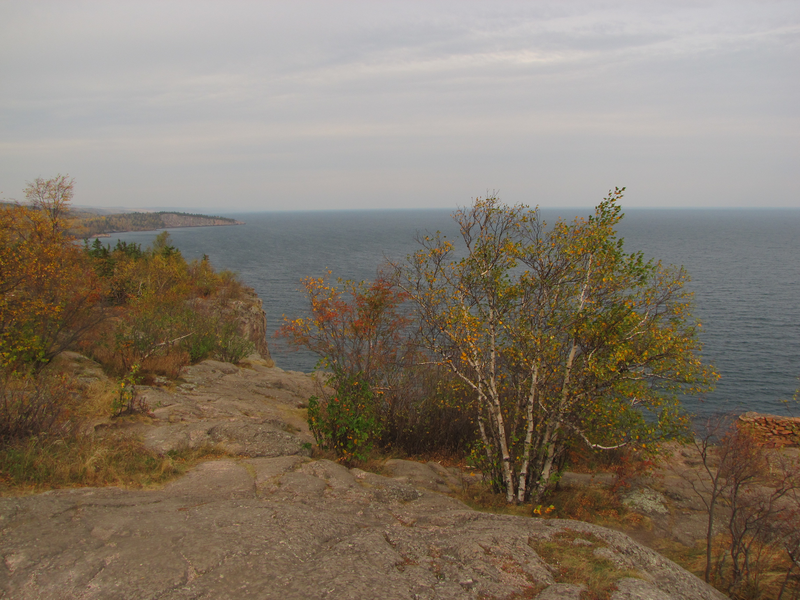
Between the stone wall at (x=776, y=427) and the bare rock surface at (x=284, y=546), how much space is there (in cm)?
1897

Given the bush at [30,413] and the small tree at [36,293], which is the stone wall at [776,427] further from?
the small tree at [36,293]

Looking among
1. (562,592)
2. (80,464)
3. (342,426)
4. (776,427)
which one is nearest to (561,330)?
(342,426)

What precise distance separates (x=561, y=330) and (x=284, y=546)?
27.5ft

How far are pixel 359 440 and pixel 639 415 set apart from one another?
680cm

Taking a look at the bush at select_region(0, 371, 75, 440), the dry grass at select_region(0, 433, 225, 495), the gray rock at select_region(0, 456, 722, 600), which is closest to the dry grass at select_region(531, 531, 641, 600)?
the gray rock at select_region(0, 456, 722, 600)

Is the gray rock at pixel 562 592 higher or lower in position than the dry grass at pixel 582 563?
higher

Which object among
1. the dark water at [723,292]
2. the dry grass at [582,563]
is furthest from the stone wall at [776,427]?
the dry grass at [582,563]

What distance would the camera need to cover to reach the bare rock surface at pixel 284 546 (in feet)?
17.3

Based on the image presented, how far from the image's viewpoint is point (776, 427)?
72.5 feet

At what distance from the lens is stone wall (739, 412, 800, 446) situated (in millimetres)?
21562

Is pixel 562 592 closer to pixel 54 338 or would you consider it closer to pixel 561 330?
pixel 561 330

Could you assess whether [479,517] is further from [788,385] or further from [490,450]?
[788,385]

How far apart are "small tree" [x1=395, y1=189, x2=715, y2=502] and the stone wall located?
→ 530 inches

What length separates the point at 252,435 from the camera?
39.0 feet
